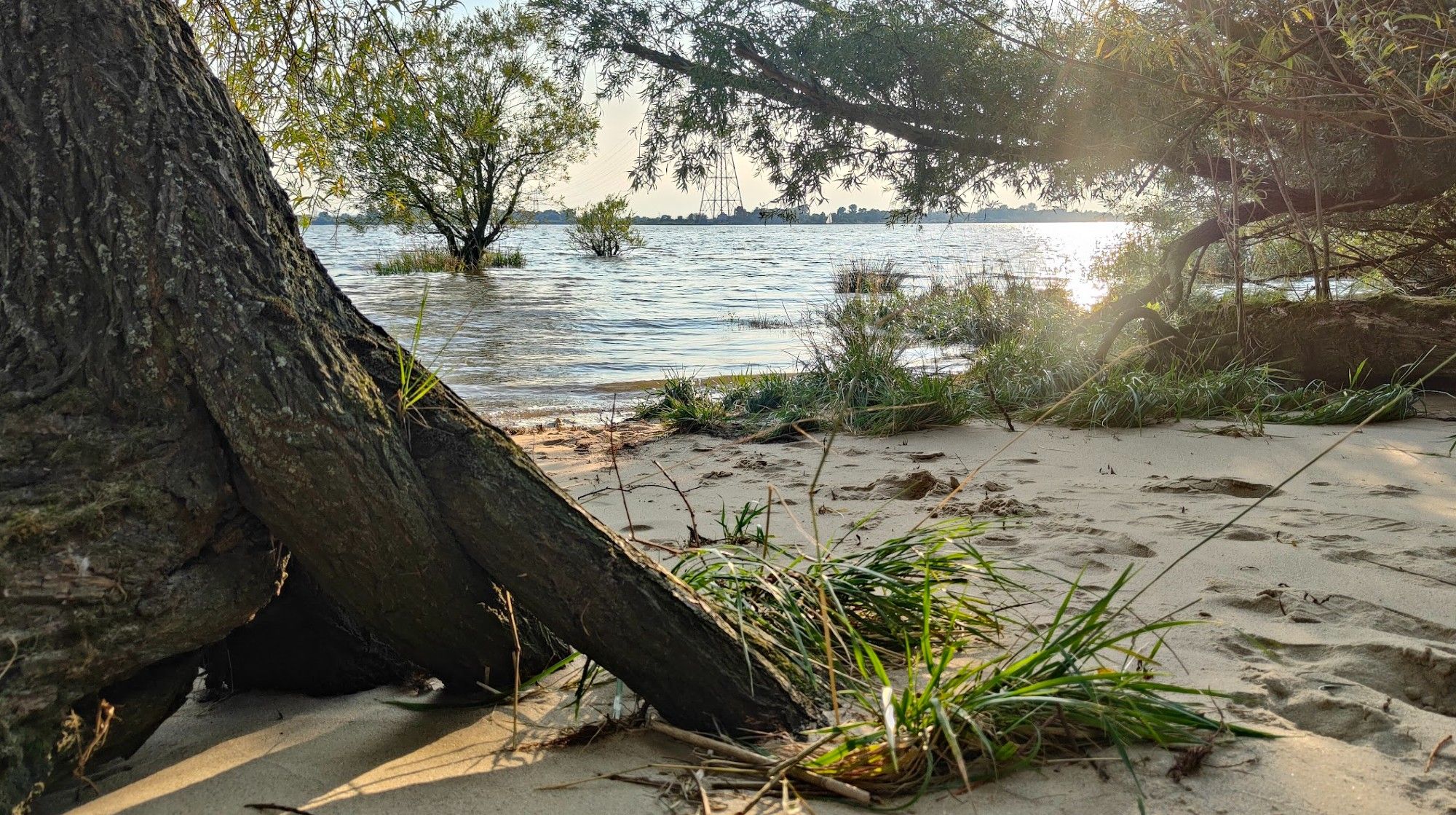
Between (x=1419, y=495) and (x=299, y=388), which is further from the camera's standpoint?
(x=1419, y=495)

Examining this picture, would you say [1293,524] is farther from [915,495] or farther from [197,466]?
[197,466]

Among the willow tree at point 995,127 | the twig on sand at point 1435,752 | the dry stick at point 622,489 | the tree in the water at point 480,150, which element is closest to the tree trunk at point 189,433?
the dry stick at point 622,489

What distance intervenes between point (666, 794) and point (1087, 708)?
87 cm

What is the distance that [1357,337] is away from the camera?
6.28 m

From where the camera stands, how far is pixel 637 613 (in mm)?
2014

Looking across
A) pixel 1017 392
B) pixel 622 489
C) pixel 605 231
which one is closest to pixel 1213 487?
pixel 1017 392

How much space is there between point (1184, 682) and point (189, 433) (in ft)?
7.51

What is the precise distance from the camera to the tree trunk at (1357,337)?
6.01 m

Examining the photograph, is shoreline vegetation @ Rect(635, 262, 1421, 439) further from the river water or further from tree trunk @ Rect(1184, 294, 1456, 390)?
the river water

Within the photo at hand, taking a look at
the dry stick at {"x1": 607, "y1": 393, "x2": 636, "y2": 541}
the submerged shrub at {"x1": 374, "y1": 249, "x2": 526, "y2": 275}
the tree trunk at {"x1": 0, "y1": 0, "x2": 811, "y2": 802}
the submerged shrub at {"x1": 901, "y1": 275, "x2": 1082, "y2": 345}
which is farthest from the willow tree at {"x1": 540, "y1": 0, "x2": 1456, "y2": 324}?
the submerged shrub at {"x1": 374, "y1": 249, "x2": 526, "y2": 275}

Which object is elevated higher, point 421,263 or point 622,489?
point 421,263

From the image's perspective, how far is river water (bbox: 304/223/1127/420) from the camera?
10.6 metres

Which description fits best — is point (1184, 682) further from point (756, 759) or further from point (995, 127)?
point (995, 127)

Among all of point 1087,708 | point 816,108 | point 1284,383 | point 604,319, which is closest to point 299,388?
point 1087,708
